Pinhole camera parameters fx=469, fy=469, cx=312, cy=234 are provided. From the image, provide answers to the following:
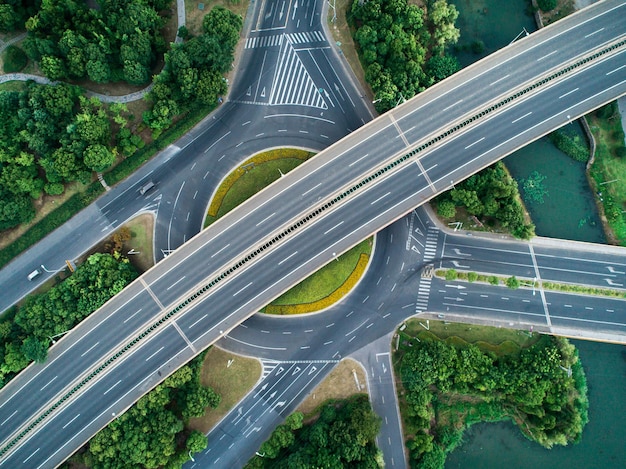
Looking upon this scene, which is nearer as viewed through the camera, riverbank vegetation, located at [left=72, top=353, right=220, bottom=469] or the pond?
riverbank vegetation, located at [left=72, top=353, right=220, bottom=469]

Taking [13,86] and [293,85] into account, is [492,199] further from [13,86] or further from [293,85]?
[13,86]

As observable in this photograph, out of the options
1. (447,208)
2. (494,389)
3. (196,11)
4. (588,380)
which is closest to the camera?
(447,208)

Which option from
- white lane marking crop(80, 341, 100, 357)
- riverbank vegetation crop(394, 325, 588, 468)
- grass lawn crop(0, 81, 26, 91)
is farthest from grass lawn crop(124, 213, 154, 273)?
riverbank vegetation crop(394, 325, 588, 468)

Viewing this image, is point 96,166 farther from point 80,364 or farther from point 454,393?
point 454,393

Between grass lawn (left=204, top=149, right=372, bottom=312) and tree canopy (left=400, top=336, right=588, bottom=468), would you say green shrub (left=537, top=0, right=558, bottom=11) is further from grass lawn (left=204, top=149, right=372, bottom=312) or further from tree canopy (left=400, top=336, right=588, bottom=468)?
tree canopy (left=400, top=336, right=588, bottom=468)

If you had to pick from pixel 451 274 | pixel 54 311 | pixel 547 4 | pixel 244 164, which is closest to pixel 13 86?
pixel 54 311

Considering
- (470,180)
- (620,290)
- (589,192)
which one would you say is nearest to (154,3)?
(470,180)

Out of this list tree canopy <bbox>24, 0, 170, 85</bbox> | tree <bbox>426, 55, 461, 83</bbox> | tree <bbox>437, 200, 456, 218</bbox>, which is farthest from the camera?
tree <bbox>426, 55, 461, 83</bbox>
